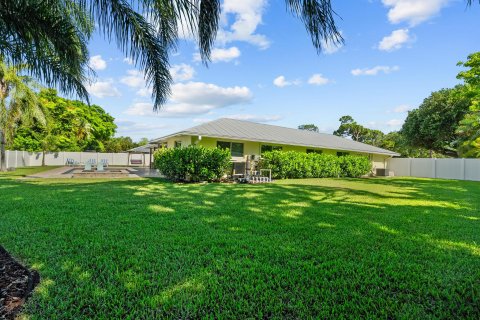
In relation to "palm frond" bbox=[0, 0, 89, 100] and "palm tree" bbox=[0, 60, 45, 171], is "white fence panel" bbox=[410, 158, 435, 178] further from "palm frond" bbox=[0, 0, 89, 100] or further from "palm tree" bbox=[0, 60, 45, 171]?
"palm tree" bbox=[0, 60, 45, 171]

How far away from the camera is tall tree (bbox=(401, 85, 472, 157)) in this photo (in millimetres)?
25828

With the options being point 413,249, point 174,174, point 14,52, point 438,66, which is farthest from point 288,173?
point 14,52

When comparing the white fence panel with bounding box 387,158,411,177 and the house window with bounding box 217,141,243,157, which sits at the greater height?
the house window with bounding box 217,141,243,157

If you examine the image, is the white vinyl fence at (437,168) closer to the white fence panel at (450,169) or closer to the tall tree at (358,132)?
the white fence panel at (450,169)

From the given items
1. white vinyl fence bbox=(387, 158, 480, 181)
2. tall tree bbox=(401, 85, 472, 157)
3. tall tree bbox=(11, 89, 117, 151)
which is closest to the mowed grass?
white vinyl fence bbox=(387, 158, 480, 181)

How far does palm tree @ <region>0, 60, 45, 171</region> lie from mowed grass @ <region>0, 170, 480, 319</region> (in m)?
12.7

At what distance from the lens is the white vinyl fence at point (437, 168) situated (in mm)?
22952

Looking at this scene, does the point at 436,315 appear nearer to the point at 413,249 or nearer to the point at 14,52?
the point at 413,249

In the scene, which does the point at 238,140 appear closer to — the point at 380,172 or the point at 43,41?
the point at 43,41

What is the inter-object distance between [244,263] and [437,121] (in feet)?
101

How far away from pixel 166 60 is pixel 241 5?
1774mm

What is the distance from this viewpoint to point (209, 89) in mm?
13727

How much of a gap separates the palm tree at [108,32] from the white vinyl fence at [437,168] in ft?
89.4

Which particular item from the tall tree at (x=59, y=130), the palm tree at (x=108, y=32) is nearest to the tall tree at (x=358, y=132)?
the tall tree at (x=59, y=130)
